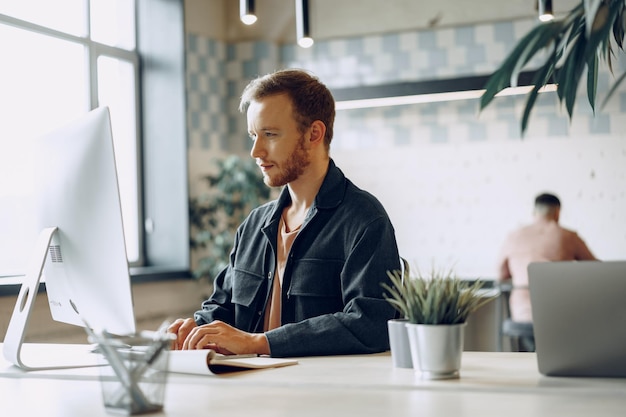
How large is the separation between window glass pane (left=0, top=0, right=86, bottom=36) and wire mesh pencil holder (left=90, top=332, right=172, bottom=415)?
11.8 ft

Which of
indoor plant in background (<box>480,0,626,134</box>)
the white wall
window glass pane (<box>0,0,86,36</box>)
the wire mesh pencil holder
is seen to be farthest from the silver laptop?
the white wall

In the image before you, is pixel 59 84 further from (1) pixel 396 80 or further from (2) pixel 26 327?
(2) pixel 26 327

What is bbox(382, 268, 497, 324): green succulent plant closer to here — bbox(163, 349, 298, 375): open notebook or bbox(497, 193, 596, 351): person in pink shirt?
bbox(163, 349, 298, 375): open notebook

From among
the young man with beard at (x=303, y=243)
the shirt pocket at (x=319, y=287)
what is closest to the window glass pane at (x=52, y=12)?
the young man with beard at (x=303, y=243)

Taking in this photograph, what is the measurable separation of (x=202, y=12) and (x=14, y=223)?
2.39 metres

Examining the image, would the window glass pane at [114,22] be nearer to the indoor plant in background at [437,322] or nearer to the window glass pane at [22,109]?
the window glass pane at [22,109]

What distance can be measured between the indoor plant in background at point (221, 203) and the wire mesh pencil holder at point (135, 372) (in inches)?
160

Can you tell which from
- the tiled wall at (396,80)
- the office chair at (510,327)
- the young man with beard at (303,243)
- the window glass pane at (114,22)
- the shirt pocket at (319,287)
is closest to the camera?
the young man with beard at (303,243)

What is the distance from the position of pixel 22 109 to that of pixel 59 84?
383 mm

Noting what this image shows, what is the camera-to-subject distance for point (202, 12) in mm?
6047

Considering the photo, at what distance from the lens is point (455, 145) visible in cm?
588

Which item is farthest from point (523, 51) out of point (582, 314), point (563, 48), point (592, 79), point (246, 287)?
point (246, 287)

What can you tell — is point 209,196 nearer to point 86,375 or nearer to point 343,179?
point 343,179

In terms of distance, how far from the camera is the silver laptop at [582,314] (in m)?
1.51
